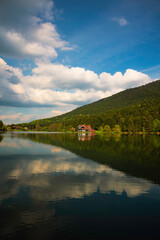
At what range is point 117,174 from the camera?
53.3 ft

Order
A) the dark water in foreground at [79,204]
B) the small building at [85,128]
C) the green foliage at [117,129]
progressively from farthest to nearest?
the small building at [85,128]
the green foliage at [117,129]
the dark water in foreground at [79,204]

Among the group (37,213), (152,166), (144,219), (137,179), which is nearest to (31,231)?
(37,213)

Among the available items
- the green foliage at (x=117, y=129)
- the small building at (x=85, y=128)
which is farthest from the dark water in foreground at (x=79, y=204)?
the small building at (x=85, y=128)

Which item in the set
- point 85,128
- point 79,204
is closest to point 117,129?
point 85,128

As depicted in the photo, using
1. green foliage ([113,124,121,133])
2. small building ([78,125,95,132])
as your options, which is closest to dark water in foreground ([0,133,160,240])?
green foliage ([113,124,121,133])

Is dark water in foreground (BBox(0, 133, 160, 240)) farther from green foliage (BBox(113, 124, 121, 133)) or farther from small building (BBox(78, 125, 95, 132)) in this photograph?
small building (BBox(78, 125, 95, 132))

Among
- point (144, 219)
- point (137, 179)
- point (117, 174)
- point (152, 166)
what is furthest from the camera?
point (152, 166)

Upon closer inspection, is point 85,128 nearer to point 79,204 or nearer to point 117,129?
point 117,129

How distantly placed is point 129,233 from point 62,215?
10.1 feet

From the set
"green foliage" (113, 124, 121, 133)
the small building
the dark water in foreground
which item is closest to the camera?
the dark water in foreground

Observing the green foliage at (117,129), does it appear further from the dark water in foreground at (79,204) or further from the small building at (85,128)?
the dark water in foreground at (79,204)

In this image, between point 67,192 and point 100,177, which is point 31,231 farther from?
point 100,177

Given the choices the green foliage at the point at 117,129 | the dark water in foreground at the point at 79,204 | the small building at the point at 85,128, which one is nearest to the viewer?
the dark water in foreground at the point at 79,204

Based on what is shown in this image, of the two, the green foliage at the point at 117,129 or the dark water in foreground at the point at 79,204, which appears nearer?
the dark water in foreground at the point at 79,204
